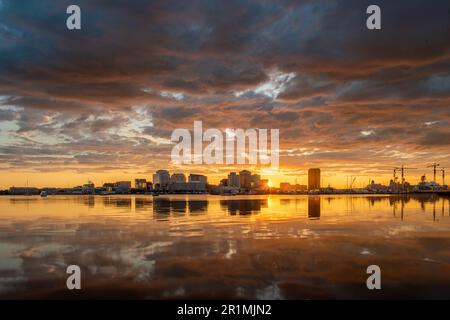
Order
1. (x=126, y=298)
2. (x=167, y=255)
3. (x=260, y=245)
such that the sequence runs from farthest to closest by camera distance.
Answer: (x=260, y=245) < (x=167, y=255) < (x=126, y=298)

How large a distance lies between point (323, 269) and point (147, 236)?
65.0 ft

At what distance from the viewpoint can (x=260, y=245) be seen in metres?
31.8

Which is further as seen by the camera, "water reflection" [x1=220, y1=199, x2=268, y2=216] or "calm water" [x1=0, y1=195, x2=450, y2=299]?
"water reflection" [x1=220, y1=199, x2=268, y2=216]

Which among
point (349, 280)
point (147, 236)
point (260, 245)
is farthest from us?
point (147, 236)

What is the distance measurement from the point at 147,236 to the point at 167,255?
33.7ft

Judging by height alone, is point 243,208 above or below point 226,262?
below

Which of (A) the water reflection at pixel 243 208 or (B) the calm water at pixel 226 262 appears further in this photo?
(A) the water reflection at pixel 243 208

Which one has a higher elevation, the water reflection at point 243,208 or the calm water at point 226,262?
the calm water at point 226,262

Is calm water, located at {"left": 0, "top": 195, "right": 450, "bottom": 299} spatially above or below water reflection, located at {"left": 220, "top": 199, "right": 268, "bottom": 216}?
above

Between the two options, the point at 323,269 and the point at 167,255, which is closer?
the point at 323,269

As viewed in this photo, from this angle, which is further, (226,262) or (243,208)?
(243,208)
